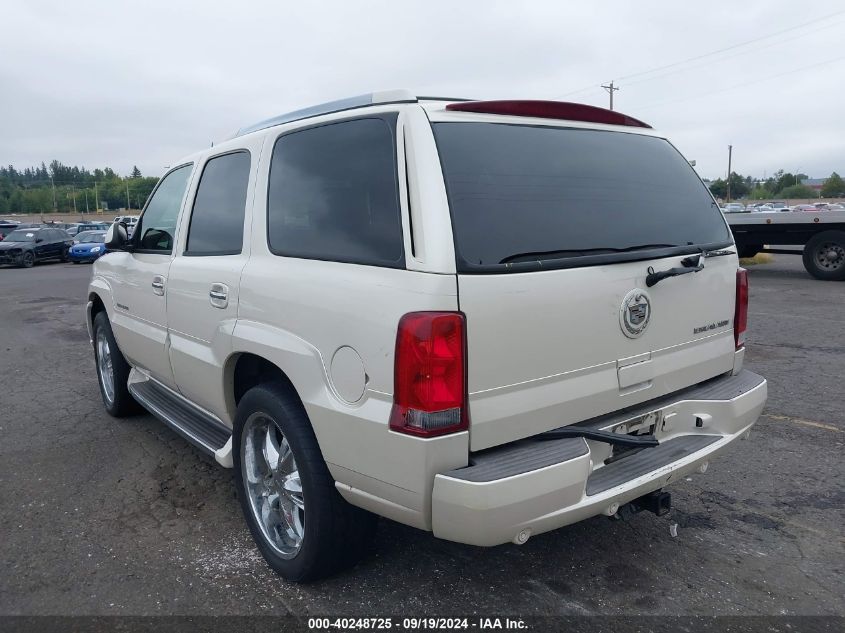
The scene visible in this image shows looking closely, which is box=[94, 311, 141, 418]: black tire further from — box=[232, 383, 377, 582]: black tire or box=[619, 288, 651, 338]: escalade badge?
box=[619, 288, 651, 338]: escalade badge

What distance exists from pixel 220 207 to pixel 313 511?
177 cm

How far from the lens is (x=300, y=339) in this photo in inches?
107

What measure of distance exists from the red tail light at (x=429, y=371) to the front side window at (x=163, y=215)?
2.34m

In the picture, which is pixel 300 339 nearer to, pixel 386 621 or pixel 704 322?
pixel 386 621

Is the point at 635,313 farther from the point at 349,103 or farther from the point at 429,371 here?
the point at 349,103

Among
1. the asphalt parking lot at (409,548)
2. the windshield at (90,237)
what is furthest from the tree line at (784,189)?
the asphalt parking lot at (409,548)

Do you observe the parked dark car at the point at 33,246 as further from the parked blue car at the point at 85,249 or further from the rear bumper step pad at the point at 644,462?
the rear bumper step pad at the point at 644,462

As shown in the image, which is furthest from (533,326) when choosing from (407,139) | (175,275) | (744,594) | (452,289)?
(175,275)

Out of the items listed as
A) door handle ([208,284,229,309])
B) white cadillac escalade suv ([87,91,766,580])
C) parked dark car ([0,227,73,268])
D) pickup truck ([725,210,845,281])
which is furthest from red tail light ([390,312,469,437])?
parked dark car ([0,227,73,268])

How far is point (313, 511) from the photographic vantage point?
276 cm

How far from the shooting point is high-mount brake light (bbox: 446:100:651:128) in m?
2.73

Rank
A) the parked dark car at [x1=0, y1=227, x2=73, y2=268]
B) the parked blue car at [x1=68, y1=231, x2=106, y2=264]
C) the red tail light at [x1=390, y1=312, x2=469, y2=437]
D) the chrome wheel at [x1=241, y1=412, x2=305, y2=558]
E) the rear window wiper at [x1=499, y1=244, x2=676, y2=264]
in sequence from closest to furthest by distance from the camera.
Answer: the red tail light at [x1=390, y1=312, x2=469, y2=437]
the rear window wiper at [x1=499, y1=244, x2=676, y2=264]
the chrome wheel at [x1=241, y1=412, x2=305, y2=558]
the parked dark car at [x1=0, y1=227, x2=73, y2=268]
the parked blue car at [x1=68, y1=231, x2=106, y2=264]

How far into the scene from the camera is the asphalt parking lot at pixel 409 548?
2869 mm

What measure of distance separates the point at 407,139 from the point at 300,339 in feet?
2.87
